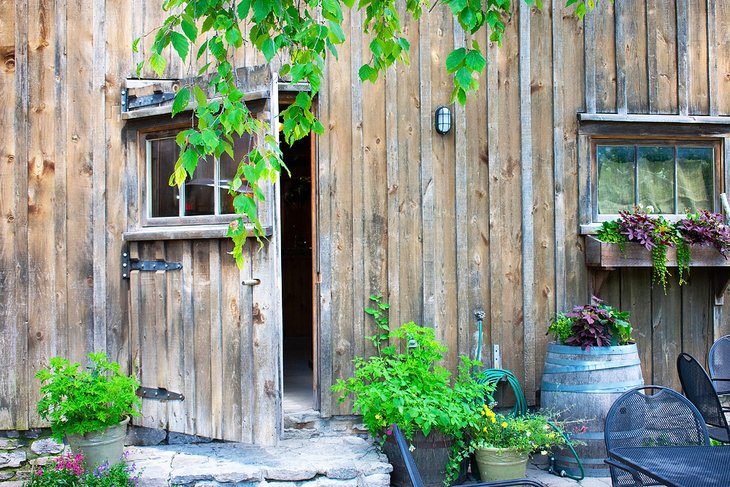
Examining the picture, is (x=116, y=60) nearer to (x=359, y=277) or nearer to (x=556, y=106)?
(x=359, y=277)

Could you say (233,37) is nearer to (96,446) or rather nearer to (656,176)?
(96,446)

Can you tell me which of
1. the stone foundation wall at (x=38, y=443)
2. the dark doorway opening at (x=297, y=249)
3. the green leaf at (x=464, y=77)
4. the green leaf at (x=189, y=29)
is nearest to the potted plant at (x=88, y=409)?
the stone foundation wall at (x=38, y=443)

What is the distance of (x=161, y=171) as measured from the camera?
4.55 meters

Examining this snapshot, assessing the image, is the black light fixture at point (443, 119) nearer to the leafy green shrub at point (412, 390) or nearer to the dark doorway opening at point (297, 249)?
the leafy green shrub at point (412, 390)

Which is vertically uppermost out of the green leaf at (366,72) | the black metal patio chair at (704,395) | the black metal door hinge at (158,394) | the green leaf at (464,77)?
the green leaf at (366,72)

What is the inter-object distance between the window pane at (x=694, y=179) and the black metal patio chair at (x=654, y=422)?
8.24 feet

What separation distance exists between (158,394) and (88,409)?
0.65m

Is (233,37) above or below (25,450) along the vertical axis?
above

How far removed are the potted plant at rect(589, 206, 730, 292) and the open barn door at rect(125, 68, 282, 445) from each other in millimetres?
2310

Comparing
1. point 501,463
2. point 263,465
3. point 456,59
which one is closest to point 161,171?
point 263,465

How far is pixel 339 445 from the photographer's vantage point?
4.25 meters

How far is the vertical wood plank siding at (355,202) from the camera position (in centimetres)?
439

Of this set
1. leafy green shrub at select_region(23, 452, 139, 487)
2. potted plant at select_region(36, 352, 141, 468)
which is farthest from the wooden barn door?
leafy green shrub at select_region(23, 452, 139, 487)

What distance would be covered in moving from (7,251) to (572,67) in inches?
160
